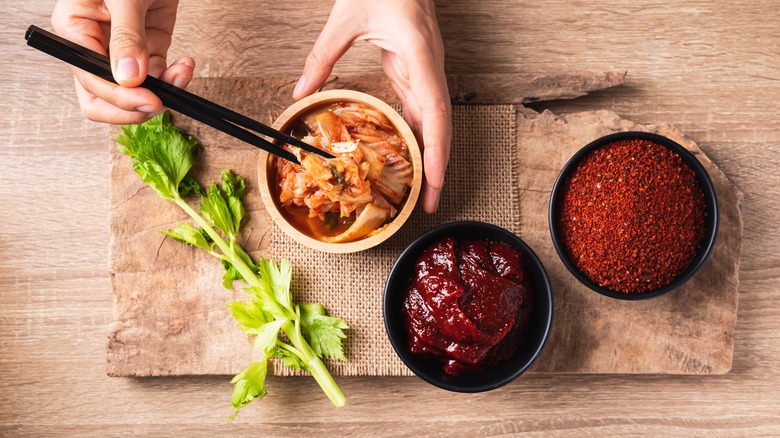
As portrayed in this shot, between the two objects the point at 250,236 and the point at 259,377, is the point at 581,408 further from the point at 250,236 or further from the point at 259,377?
the point at 250,236

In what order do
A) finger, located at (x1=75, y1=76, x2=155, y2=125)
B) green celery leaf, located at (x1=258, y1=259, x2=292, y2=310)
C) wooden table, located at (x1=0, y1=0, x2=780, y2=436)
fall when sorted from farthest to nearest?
wooden table, located at (x1=0, y1=0, x2=780, y2=436)
green celery leaf, located at (x1=258, y1=259, x2=292, y2=310)
finger, located at (x1=75, y1=76, x2=155, y2=125)

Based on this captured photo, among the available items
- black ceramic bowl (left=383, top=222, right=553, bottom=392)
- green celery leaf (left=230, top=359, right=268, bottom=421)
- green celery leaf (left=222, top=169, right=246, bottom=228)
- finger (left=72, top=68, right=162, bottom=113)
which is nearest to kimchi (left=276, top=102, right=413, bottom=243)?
black ceramic bowl (left=383, top=222, right=553, bottom=392)

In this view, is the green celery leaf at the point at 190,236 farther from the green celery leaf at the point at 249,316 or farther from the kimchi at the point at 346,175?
the kimchi at the point at 346,175

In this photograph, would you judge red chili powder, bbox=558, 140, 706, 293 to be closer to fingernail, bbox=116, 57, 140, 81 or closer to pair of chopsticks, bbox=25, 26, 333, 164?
pair of chopsticks, bbox=25, 26, 333, 164

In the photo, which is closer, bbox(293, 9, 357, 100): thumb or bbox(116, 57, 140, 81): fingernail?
bbox(116, 57, 140, 81): fingernail

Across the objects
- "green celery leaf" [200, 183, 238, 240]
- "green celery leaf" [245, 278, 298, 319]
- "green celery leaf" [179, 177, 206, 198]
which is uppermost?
"green celery leaf" [179, 177, 206, 198]

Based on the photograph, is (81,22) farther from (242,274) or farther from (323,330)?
(323,330)

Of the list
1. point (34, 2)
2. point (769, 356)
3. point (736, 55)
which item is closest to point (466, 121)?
point (736, 55)

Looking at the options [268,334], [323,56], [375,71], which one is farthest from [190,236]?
[375,71]
